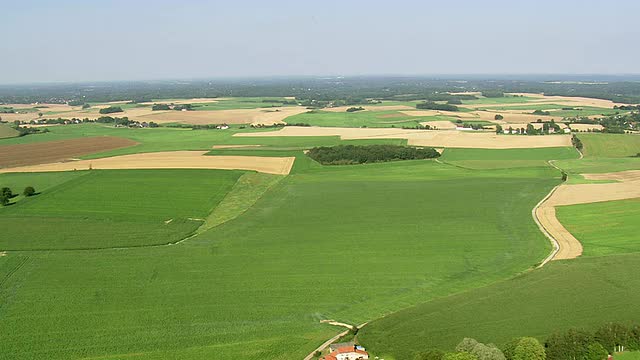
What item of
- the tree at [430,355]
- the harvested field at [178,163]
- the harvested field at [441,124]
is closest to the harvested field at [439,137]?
the harvested field at [441,124]

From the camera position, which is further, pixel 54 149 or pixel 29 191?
pixel 54 149

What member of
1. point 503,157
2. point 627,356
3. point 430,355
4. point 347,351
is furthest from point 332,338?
point 503,157

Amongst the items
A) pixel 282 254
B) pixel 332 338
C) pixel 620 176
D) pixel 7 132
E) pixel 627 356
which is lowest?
pixel 332 338

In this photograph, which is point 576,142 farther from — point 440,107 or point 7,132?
point 7,132

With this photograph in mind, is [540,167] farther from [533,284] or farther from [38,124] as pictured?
[38,124]

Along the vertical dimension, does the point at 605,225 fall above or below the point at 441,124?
below

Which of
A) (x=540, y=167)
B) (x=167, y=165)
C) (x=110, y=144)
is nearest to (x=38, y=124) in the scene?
(x=110, y=144)
